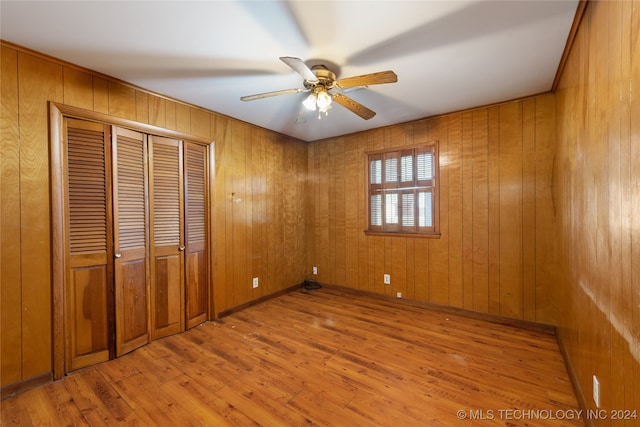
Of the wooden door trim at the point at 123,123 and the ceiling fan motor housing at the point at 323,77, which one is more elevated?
the ceiling fan motor housing at the point at 323,77

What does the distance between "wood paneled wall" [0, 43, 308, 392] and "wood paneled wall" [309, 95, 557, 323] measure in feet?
5.11

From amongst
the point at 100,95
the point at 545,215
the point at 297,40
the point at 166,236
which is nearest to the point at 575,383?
the point at 545,215

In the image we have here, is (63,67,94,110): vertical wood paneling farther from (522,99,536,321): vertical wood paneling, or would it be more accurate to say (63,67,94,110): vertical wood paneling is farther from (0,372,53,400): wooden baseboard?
(522,99,536,321): vertical wood paneling

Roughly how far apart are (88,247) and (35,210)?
16.9 inches

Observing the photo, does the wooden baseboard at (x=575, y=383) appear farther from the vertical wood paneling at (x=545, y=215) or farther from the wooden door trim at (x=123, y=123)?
the wooden door trim at (x=123, y=123)

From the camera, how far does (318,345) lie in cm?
250

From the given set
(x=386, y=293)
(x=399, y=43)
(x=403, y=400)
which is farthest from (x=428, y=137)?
(x=403, y=400)

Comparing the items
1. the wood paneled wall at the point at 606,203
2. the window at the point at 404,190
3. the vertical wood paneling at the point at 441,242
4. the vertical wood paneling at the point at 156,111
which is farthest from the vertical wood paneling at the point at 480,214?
the vertical wood paneling at the point at 156,111

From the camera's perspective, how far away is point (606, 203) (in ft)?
4.01

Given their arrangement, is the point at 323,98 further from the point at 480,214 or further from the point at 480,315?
the point at 480,315

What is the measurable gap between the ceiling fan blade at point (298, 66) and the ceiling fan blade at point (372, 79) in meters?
0.23

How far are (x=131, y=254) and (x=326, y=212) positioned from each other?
2.66 meters

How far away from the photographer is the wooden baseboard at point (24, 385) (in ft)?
5.89

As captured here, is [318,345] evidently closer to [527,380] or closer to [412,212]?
[527,380]
